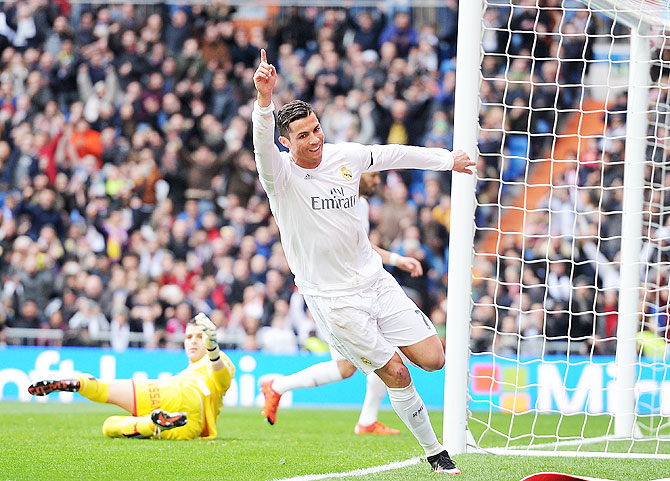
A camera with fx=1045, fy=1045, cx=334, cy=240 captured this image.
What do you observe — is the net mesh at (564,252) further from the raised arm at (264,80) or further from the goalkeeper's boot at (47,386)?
the raised arm at (264,80)

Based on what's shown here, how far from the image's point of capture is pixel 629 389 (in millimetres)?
8531

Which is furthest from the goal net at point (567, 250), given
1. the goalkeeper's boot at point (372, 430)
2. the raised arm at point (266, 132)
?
the raised arm at point (266, 132)

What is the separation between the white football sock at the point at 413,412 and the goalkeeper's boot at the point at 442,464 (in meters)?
0.04

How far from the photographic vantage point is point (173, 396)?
27.1ft

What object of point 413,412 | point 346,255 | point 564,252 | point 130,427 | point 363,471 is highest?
point 346,255

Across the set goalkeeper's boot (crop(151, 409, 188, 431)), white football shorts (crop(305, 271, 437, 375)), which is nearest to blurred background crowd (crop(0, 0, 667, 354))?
goalkeeper's boot (crop(151, 409, 188, 431))

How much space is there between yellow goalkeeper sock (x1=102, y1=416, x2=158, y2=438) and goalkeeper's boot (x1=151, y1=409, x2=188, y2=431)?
265 mm

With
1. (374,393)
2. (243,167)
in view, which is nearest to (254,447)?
(374,393)

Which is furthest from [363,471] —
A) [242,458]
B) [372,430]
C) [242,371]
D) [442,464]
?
[242,371]

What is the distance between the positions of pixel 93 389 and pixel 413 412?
10.2 ft

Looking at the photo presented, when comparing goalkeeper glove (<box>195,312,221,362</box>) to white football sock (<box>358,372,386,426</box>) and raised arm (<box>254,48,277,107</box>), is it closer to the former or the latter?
white football sock (<box>358,372,386,426</box>)

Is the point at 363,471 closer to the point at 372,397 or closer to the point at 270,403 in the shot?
the point at 270,403

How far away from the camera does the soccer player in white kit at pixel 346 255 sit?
233 inches

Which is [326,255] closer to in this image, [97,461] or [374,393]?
[97,461]
